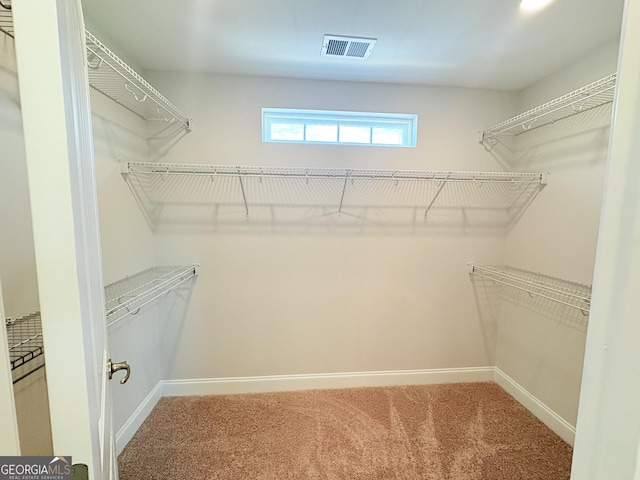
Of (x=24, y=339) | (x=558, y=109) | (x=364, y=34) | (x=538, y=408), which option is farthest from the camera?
(x=538, y=408)

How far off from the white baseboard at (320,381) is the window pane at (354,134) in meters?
1.81

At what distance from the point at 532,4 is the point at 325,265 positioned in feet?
5.80

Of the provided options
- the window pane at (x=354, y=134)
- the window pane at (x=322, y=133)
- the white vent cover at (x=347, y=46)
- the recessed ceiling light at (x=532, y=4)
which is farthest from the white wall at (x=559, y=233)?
the window pane at (x=322, y=133)

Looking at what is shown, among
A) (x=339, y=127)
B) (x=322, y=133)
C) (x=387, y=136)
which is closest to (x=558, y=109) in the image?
(x=387, y=136)

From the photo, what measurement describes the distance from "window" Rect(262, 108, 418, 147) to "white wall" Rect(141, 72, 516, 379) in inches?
2.6

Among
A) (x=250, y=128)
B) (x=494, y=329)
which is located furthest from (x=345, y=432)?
(x=250, y=128)

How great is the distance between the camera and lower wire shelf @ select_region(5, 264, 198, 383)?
0.81 m

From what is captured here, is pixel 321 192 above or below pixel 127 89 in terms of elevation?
below

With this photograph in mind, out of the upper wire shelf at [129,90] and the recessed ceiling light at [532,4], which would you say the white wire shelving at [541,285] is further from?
the upper wire shelf at [129,90]

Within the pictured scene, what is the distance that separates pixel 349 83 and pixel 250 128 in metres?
0.77

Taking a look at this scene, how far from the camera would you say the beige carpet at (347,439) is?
1493 mm

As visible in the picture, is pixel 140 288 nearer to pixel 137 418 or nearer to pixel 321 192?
pixel 137 418

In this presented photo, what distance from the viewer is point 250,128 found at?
6.40ft

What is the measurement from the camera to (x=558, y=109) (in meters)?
1.67
